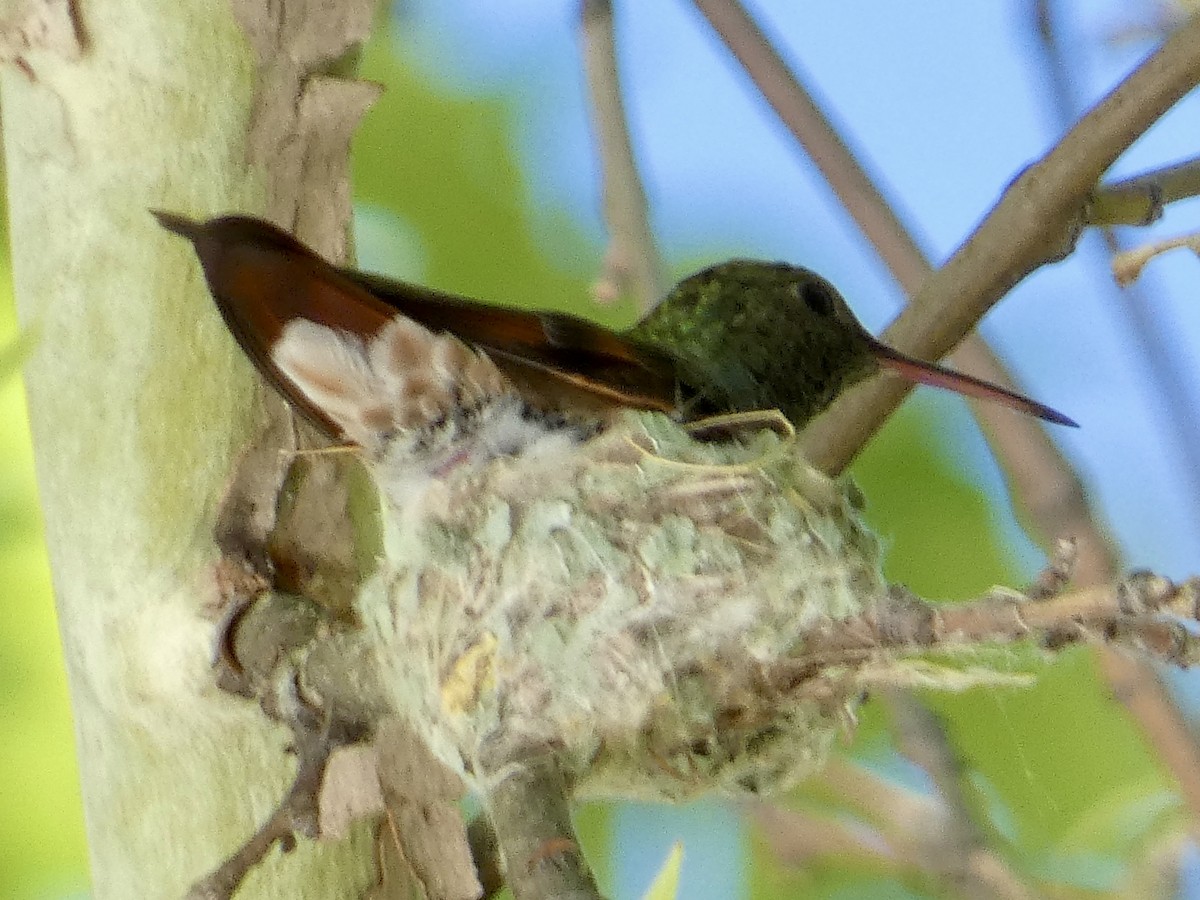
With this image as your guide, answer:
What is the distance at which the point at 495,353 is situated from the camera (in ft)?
4.00

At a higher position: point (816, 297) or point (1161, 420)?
point (816, 297)

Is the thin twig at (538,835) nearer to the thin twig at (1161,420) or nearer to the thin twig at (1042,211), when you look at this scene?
the thin twig at (1161,420)

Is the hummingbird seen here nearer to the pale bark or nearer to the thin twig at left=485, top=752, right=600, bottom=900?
the pale bark

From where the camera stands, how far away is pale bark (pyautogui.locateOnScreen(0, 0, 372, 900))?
1211 millimetres

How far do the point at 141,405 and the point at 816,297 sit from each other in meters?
0.87

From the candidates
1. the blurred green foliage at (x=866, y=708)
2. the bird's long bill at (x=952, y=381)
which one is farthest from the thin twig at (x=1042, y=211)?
the blurred green foliage at (x=866, y=708)

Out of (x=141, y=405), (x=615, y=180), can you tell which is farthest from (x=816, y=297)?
(x=141, y=405)

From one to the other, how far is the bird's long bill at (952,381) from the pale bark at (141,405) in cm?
62

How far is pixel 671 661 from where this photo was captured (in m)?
1.06

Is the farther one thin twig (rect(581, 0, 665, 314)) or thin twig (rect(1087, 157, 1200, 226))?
thin twig (rect(581, 0, 665, 314))

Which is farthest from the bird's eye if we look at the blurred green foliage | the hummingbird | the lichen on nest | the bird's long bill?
the blurred green foliage

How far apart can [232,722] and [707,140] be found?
175cm

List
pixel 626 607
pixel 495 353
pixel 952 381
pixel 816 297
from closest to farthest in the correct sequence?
1. pixel 626 607
2. pixel 495 353
3. pixel 952 381
4. pixel 816 297

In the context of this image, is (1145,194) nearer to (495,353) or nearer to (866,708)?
(495,353)
